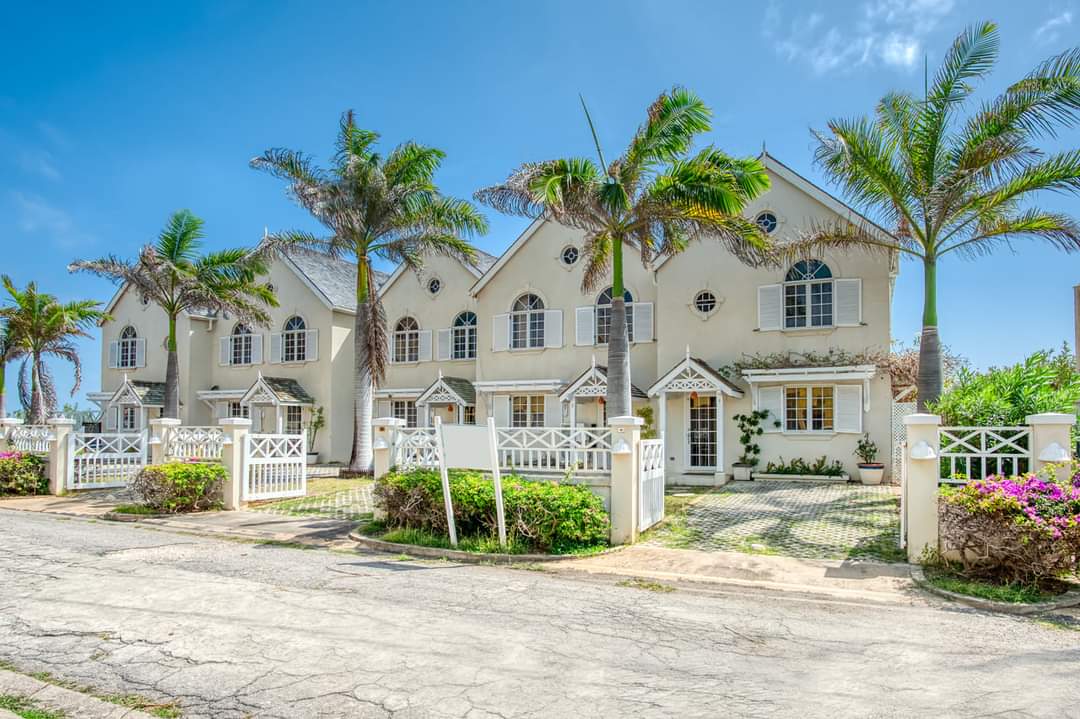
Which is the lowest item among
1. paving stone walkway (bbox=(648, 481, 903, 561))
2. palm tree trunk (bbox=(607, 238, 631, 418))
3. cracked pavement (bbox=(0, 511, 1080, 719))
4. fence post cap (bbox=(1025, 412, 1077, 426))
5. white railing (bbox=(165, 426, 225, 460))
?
paving stone walkway (bbox=(648, 481, 903, 561))

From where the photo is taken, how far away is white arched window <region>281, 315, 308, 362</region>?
89.9 feet

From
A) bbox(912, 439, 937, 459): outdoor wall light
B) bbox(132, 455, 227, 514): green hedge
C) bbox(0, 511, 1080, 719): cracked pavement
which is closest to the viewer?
bbox(0, 511, 1080, 719): cracked pavement

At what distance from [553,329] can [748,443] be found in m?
7.08

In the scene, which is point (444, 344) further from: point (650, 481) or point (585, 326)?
point (650, 481)

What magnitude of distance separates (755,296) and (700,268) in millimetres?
1744

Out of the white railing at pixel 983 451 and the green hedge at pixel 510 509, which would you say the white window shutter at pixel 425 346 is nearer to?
the green hedge at pixel 510 509

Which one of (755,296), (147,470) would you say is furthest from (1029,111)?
(147,470)

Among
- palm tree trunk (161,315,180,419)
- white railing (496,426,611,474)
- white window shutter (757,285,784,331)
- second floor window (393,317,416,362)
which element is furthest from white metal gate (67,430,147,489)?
white window shutter (757,285,784,331)

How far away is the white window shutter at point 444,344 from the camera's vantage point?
25.6 meters

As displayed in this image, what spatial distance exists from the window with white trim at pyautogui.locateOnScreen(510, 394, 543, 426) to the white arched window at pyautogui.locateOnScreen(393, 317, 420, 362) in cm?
501

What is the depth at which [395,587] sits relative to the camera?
7.83 m

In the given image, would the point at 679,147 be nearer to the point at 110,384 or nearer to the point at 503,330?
the point at 503,330

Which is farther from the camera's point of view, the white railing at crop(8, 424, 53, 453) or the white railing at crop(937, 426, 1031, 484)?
the white railing at crop(8, 424, 53, 453)

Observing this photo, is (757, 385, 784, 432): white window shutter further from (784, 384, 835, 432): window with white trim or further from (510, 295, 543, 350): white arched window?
(510, 295, 543, 350): white arched window
